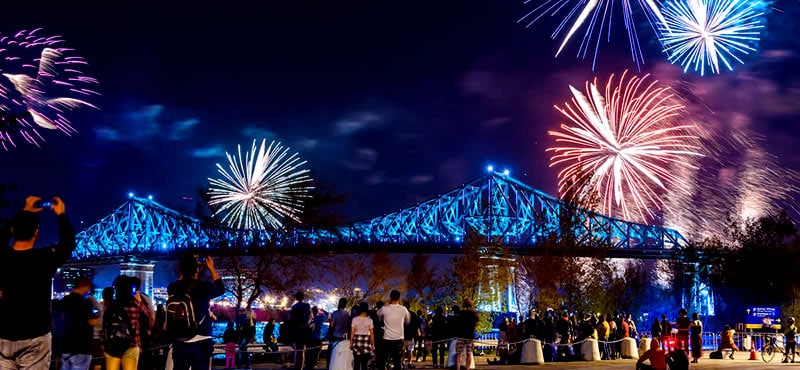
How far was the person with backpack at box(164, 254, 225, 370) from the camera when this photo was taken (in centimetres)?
969

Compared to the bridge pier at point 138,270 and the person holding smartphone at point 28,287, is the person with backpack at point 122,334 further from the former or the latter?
the bridge pier at point 138,270

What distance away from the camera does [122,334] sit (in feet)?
32.4

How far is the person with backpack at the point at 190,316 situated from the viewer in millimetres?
9688

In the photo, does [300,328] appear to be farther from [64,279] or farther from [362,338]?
[64,279]

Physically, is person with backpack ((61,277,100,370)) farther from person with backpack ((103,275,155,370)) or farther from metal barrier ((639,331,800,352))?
metal barrier ((639,331,800,352))

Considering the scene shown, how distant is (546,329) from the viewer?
28.0 meters

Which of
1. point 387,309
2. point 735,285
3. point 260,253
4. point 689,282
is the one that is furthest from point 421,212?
point 387,309

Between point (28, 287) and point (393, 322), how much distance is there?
376 inches

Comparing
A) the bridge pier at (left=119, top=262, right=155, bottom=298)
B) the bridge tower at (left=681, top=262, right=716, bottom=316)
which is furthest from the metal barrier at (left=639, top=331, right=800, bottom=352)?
the bridge pier at (left=119, top=262, right=155, bottom=298)

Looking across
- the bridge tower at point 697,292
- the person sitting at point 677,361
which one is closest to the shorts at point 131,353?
the person sitting at point 677,361

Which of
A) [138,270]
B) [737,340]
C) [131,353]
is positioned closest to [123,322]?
[131,353]

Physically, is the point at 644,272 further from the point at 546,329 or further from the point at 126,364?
the point at 126,364

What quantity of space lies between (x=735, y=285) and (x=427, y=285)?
3975 cm

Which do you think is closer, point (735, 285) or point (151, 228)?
point (735, 285)
